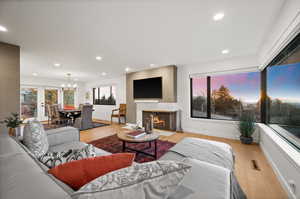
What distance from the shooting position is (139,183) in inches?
19.9

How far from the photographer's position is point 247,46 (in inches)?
112

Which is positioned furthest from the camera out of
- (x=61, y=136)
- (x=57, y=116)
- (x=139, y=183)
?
(x=57, y=116)

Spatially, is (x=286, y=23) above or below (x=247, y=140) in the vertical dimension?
above

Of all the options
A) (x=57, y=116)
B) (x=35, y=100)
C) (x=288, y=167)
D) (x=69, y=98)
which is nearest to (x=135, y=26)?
(x=288, y=167)

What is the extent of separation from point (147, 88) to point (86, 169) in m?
4.48

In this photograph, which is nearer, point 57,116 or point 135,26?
point 135,26

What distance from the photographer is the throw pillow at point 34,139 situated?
1334 mm

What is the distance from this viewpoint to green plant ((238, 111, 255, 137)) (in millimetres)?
3111

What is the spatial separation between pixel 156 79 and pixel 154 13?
314cm

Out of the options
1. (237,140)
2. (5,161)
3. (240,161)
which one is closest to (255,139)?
(237,140)

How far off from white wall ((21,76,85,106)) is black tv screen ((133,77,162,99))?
4826 millimetres

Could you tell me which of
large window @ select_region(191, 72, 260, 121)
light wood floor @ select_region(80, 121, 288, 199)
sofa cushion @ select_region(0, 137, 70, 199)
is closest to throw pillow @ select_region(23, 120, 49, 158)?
sofa cushion @ select_region(0, 137, 70, 199)

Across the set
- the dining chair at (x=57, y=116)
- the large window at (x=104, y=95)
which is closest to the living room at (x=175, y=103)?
the dining chair at (x=57, y=116)

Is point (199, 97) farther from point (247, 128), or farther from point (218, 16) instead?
point (218, 16)
